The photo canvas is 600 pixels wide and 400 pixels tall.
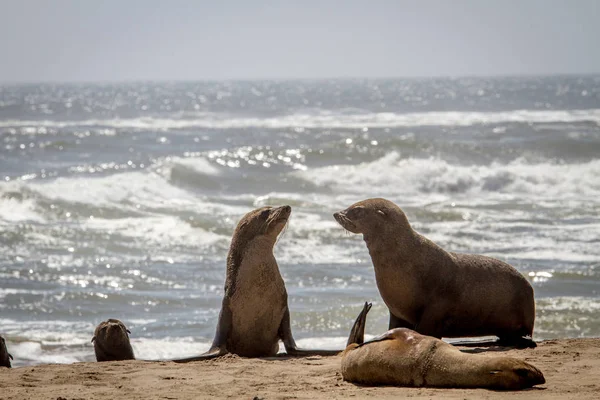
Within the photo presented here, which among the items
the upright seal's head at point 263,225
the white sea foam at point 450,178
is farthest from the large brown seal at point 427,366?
the white sea foam at point 450,178

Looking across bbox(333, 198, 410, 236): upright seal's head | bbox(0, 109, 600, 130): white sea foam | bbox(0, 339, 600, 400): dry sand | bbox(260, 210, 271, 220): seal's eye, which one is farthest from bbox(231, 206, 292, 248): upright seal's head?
bbox(0, 109, 600, 130): white sea foam

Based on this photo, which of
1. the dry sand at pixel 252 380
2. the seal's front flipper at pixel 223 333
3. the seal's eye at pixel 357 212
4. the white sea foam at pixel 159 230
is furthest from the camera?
the white sea foam at pixel 159 230

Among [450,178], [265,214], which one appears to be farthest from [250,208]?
[265,214]

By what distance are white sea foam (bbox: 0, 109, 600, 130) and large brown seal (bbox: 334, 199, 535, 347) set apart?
100 feet

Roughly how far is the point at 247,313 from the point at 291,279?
5.13 metres

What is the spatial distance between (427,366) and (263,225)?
235 cm

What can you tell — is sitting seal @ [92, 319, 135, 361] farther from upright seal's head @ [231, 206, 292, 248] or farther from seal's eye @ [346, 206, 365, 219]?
seal's eye @ [346, 206, 365, 219]

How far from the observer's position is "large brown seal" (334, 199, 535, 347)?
275 inches

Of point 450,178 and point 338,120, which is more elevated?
point 338,120

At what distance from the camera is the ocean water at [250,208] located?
413 inches

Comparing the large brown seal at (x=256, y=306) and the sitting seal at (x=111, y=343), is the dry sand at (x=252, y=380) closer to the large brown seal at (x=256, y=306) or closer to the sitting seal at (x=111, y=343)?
the large brown seal at (x=256, y=306)

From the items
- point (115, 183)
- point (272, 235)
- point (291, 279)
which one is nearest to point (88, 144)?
point (115, 183)

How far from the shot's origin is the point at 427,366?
5.36 meters

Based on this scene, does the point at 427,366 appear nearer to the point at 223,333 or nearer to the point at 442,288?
the point at 442,288
